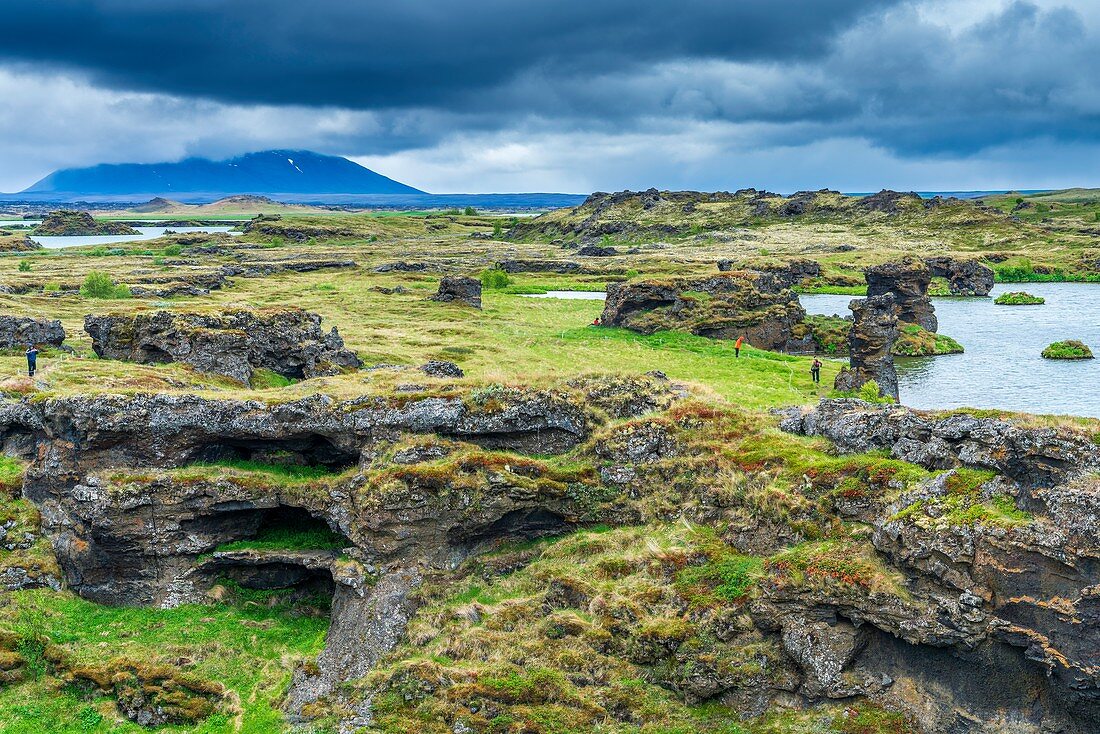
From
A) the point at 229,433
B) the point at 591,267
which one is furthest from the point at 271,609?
the point at 591,267

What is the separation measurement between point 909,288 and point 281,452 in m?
73.0

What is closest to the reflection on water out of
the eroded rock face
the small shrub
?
the eroded rock face

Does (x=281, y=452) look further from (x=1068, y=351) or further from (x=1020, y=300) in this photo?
(x=1020, y=300)

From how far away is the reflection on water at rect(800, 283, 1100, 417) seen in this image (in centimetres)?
5500

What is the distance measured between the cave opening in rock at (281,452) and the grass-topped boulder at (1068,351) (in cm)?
6415

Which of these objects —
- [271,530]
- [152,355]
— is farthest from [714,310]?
[271,530]

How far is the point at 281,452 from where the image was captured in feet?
103

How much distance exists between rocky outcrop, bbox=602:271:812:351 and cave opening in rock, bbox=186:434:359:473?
54.1m

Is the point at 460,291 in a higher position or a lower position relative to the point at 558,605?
higher

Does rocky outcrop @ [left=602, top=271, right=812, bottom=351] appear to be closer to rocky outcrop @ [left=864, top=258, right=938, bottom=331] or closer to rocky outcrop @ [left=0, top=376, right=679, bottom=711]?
rocky outcrop @ [left=864, top=258, right=938, bottom=331]

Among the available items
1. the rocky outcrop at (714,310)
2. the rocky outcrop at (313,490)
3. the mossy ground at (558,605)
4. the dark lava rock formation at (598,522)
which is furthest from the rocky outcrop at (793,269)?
the rocky outcrop at (313,490)

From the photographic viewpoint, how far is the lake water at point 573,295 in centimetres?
12116

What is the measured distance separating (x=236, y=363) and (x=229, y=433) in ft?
61.8

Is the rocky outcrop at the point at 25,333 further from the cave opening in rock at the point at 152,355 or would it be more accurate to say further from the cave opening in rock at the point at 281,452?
the cave opening in rock at the point at 281,452
